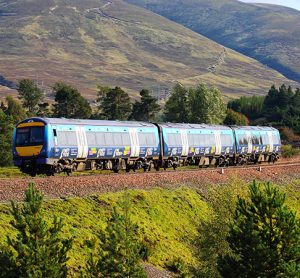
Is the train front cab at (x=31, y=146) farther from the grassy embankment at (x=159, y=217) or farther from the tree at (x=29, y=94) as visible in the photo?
the tree at (x=29, y=94)

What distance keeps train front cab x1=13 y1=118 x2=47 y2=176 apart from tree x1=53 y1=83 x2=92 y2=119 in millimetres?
67458

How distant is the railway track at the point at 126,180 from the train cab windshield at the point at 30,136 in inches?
150

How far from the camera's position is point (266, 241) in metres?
23.3

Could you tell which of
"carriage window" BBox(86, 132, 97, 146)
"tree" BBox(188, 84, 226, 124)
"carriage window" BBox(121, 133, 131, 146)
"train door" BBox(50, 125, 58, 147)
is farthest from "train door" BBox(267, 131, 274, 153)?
"tree" BBox(188, 84, 226, 124)

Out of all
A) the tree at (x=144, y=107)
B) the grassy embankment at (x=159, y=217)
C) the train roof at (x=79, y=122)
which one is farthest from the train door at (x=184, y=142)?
the tree at (x=144, y=107)

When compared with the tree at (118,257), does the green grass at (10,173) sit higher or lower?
lower

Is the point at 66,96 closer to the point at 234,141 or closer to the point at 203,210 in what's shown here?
the point at 234,141

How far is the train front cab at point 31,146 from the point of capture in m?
35.6

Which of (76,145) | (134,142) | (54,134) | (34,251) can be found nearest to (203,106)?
(134,142)

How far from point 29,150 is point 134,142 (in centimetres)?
877

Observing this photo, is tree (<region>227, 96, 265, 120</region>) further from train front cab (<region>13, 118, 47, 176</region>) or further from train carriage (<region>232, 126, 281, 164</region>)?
train front cab (<region>13, 118, 47, 176</region>)

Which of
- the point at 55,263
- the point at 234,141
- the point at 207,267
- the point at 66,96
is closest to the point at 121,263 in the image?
the point at 55,263

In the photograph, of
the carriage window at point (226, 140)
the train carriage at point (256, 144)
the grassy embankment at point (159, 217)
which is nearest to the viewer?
the grassy embankment at point (159, 217)

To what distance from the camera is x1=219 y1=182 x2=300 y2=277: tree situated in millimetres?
22672
